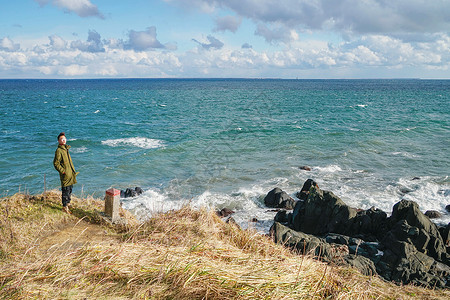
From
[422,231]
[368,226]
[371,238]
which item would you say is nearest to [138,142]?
[368,226]

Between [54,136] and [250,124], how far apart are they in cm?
2159

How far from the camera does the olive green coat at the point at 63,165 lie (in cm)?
815

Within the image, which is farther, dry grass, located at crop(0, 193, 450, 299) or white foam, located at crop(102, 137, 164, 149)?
white foam, located at crop(102, 137, 164, 149)

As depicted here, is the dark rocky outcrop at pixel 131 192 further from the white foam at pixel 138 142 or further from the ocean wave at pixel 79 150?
the ocean wave at pixel 79 150

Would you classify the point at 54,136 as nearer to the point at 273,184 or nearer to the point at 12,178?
the point at 12,178

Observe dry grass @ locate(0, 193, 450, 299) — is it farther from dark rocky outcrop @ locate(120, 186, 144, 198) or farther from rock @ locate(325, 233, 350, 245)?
dark rocky outcrop @ locate(120, 186, 144, 198)

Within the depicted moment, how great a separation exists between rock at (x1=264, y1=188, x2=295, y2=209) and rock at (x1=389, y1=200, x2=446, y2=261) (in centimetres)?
477

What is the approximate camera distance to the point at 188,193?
56.6ft

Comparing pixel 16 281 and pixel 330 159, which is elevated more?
pixel 16 281

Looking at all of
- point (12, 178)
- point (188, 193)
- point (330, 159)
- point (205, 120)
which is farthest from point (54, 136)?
point (330, 159)

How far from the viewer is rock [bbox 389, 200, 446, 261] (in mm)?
10211

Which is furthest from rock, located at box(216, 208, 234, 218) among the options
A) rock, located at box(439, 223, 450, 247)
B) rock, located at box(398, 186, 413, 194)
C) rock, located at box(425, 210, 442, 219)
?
rock, located at box(398, 186, 413, 194)


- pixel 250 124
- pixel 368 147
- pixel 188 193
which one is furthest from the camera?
pixel 250 124

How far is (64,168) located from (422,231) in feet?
36.1
